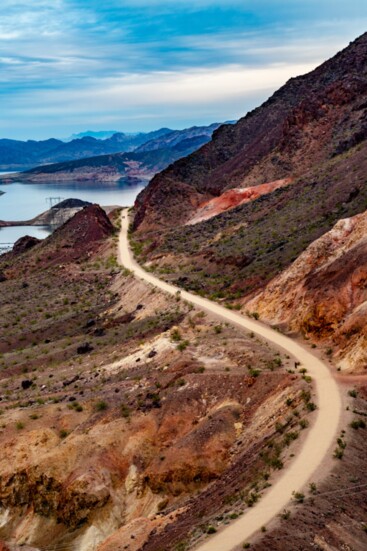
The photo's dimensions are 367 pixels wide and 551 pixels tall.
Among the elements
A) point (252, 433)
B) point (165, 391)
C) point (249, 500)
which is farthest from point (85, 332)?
point (249, 500)

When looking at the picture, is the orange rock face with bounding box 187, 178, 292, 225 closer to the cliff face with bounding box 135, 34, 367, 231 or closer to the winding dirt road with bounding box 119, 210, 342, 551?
the cliff face with bounding box 135, 34, 367, 231

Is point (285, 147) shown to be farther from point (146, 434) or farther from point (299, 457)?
point (299, 457)

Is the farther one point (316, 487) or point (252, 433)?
point (252, 433)

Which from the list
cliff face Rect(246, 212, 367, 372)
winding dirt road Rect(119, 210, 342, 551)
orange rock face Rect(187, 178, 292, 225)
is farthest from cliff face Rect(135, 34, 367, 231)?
winding dirt road Rect(119, 210, 342, 551)

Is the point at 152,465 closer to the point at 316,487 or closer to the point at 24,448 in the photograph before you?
the point at 24,448

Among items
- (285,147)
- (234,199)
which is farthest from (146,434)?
(285,147)

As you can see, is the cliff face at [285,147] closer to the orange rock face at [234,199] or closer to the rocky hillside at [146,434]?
the orange rock face at [234,199]

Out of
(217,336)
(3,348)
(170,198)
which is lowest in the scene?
(3,348)

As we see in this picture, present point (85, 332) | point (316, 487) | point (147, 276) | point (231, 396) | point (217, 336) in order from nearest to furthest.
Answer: point (316, 487), point (231, 396), point (217, 336), point (85, 332), point (147, 276)
